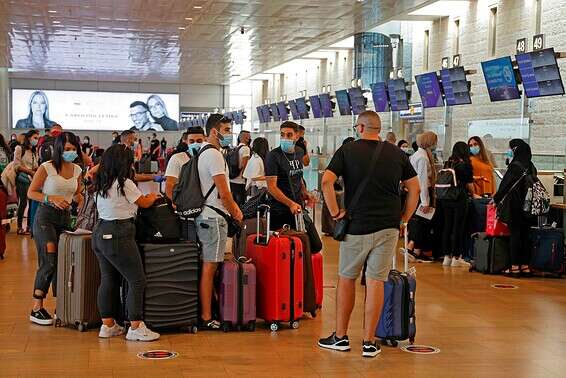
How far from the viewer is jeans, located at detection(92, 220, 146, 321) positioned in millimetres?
5879

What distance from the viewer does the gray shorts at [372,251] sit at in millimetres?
5574

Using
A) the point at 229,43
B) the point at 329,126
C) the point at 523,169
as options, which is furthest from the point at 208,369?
the point at 329,126

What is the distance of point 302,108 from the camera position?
24.6 m

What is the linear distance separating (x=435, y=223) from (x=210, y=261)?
5.28 metres

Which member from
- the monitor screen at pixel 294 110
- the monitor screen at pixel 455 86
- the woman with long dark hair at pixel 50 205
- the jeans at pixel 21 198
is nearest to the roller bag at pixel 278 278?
the woman with long dark hair at pixel 50 205

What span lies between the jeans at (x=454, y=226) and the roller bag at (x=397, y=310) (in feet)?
14.7

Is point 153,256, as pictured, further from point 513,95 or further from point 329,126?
point 329,126

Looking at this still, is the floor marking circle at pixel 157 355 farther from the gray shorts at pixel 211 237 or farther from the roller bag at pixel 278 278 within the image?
the roller bag at pixel 278 278

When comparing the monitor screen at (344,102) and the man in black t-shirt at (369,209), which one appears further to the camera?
the monitor screen at (344,102)

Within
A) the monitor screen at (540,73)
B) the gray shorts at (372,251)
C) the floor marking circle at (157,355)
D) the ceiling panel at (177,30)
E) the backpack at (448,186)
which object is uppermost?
the ceiling panel at (177,30)

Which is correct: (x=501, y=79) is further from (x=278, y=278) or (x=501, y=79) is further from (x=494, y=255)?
(x=278, y=278)

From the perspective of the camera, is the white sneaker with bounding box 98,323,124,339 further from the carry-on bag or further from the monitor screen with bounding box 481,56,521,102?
the monitor screen with bounding box 481,56,521,102

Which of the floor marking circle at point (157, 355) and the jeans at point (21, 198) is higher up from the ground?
the jeans at point (21, 198)

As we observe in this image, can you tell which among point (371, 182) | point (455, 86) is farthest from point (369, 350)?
point (455, 86)
